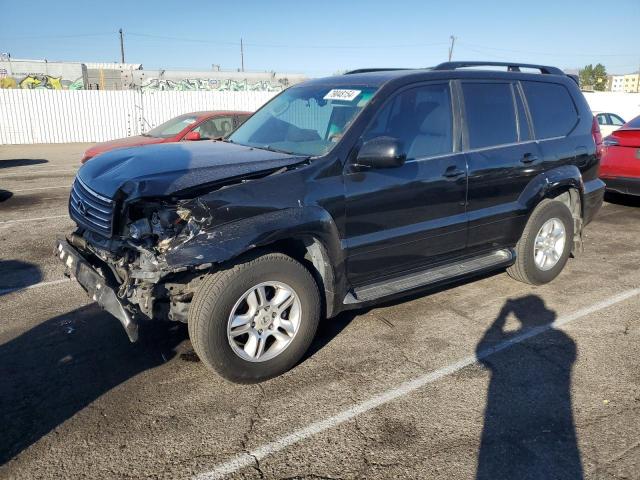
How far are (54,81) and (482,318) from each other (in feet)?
115

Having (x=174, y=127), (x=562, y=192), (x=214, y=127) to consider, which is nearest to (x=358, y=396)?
(x=562, y=192)

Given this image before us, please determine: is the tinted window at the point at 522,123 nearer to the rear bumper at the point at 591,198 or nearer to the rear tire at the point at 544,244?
the rear tire at the point at 544,244

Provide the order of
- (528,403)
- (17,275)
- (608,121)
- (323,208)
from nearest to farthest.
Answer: (528,403)
(323,208)
(17,275)
(608,121)

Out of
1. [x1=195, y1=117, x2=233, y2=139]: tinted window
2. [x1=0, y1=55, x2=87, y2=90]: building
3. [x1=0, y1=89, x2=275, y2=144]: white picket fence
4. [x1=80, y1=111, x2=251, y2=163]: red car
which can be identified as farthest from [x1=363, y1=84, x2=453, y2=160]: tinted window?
[x1=0, y1=55, x2=87, y2=90]: building

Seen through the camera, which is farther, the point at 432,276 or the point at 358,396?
the point at 432,276

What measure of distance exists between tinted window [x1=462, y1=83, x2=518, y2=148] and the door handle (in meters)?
0.31

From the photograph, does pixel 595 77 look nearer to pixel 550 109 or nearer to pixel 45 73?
pixel 45 73

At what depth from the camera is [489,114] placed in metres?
4.62

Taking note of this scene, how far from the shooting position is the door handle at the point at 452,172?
419cm

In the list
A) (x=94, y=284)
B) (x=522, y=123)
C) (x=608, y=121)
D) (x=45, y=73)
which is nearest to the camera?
(x=94, y=284)

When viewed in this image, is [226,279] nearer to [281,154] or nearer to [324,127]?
[281,154]

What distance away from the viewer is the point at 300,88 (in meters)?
4.86

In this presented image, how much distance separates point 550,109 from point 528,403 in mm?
3169

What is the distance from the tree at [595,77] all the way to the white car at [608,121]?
67.9 m
